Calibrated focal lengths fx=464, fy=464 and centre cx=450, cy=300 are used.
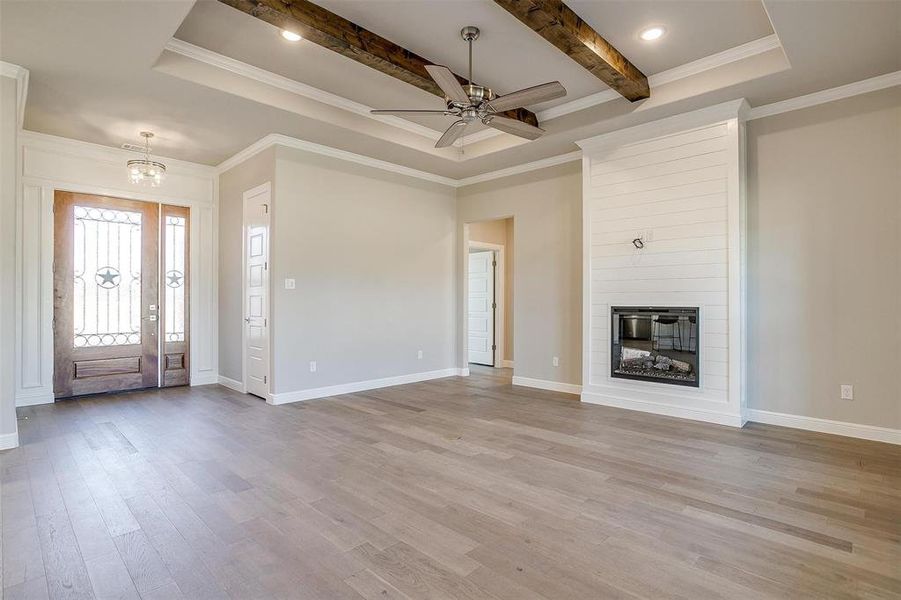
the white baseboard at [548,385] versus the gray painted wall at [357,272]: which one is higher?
the gray painted wall at [357,272]

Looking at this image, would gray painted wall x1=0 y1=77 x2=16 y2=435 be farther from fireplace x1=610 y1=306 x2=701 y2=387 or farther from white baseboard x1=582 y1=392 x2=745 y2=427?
fireplace x1=610 y1=306 x2=701 y2=387

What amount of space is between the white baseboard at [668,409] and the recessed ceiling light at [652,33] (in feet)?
10.7

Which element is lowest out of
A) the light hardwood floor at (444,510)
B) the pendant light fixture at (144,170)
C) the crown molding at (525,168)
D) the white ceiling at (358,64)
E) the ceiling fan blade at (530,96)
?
the light hardwood floor at (444,510)

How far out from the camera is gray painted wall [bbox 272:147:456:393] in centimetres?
518

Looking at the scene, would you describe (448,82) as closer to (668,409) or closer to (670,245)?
(670,245)

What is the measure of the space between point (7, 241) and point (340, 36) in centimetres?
288

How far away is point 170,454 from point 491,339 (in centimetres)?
552

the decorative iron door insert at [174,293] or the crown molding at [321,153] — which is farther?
the decorative iron door insert at [174,293]

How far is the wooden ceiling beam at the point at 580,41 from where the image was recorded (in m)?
2.96

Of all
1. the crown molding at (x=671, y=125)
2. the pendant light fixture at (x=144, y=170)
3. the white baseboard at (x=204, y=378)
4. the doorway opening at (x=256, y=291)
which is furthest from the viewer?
the white baseboard at (x=204, y=378)

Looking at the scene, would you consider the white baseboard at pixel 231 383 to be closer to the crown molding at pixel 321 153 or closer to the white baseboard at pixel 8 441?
the white baseboard at pixel 8 441

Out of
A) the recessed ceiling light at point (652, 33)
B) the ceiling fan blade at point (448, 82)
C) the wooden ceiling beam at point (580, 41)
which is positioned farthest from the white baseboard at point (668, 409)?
the ceiling fan blade at point (448, 82)

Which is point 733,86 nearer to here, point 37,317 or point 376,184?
point 376,184

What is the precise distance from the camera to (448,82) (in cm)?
311
